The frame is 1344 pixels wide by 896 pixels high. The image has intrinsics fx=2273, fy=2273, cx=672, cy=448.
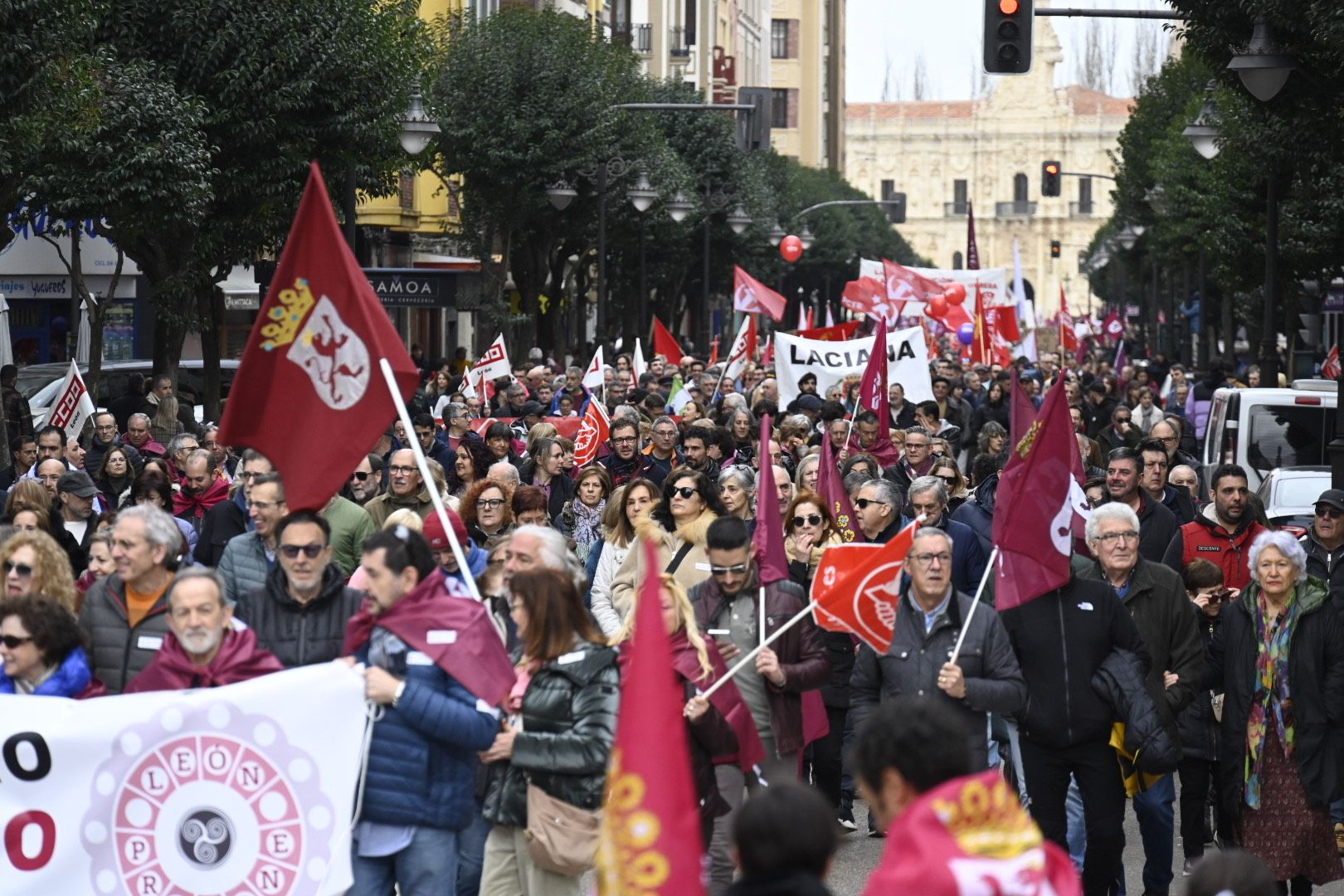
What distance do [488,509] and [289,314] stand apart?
11.8ft

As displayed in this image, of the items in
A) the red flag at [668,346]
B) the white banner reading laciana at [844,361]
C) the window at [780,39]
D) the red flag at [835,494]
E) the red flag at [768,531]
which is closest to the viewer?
the red flag at [768,531]

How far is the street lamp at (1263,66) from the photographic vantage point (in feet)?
47.5

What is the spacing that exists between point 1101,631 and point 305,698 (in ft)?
9.88

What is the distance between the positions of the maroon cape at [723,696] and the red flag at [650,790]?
273 cm

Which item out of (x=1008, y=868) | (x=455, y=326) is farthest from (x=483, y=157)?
(x=1008, y=868)

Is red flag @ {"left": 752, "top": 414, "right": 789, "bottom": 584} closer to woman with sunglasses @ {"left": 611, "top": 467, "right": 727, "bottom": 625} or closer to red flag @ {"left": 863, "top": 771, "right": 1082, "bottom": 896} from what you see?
woman with sunglasses @ {"left": 611, "top": 467, "right": 727, "bottom": 625}

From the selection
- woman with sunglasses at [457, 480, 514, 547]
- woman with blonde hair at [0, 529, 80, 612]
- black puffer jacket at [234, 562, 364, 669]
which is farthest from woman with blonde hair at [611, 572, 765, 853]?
woman with sunglasses at [457, 480, 514, 547]

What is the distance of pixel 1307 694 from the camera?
8.33 metres

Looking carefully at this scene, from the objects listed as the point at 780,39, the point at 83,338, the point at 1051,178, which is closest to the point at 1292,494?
the point at 83,338

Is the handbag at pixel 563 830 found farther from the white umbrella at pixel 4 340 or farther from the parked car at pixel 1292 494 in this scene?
the white umbrella at pixel 4 340

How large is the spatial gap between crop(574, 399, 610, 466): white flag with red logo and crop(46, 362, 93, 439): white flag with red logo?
3510mm

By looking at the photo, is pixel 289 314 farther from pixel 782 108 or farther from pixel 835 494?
pixel 782 108

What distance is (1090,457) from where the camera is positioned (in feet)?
48.2

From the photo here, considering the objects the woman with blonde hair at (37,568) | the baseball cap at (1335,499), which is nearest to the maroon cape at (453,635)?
the woman with blonde hair at (37,568)
